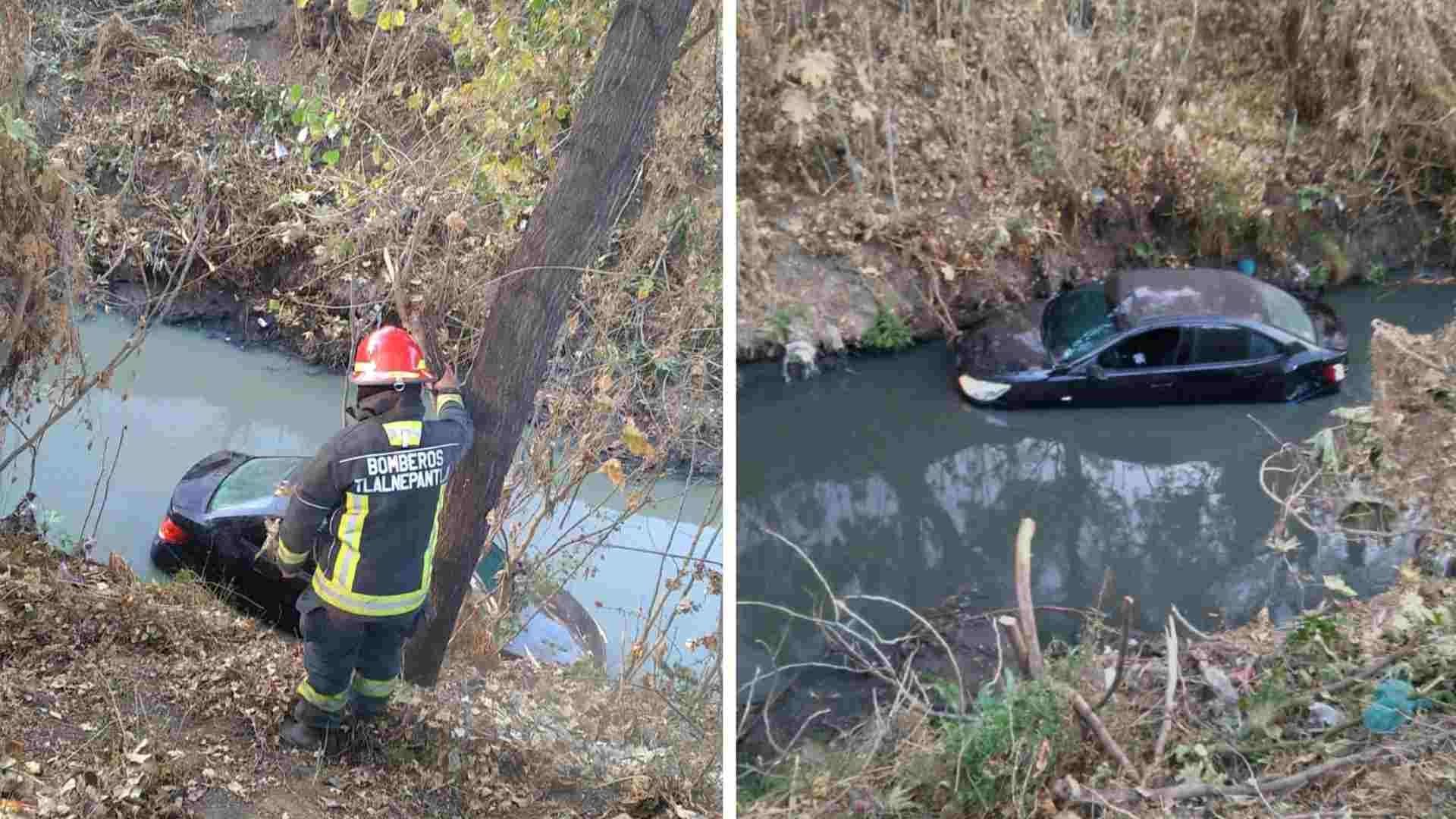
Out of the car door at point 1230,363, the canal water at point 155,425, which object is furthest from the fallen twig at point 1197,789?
the canal water at point 155,425

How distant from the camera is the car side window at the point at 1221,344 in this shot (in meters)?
3.24

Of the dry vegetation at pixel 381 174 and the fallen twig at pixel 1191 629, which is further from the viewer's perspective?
the fallen twig at pixel 1191 629

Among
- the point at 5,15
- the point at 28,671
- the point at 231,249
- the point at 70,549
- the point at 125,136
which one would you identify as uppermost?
the point at 5,15

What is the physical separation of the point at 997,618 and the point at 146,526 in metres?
2.31

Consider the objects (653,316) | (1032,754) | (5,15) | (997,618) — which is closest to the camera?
(5,15)

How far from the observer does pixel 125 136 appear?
219 cm

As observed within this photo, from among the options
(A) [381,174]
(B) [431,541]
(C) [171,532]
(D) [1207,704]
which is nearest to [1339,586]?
(D) [1207,704]

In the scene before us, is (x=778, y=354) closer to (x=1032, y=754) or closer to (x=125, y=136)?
(x=1032, y=754)

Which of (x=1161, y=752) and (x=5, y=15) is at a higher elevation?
(x=5, y=15)

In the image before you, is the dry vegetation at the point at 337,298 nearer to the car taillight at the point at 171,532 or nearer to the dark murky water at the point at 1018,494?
the car taillight at the point at 171,532

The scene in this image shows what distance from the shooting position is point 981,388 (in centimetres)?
367

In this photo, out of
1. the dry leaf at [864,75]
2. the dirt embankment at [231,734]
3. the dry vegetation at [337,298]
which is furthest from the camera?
the dry leaf at [864,75]

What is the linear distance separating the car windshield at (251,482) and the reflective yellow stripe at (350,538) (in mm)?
242

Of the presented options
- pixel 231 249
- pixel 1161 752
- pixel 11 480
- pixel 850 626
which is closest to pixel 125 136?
pixel 231 249
